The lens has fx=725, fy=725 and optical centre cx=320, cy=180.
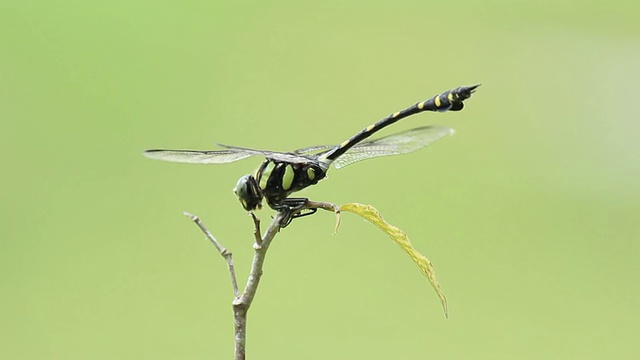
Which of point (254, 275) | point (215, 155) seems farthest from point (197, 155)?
point (254, 275)

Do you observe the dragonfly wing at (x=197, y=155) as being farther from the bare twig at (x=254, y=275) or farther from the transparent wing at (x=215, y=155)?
the bare twig at (x=254, y=275)

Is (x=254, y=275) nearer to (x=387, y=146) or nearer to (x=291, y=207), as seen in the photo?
(x=291, y=207)

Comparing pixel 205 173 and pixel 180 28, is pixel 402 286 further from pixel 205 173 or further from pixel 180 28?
pixel 180 28

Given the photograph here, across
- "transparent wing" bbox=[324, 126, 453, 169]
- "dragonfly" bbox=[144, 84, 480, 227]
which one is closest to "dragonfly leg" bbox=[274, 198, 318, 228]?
"dragonfly" bbox=[144, 84, 480, 227]

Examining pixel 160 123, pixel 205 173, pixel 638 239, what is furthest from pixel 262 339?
pixel 638 239

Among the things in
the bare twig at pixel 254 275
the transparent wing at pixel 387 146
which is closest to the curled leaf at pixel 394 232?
the bare twig at pixel 254 275
